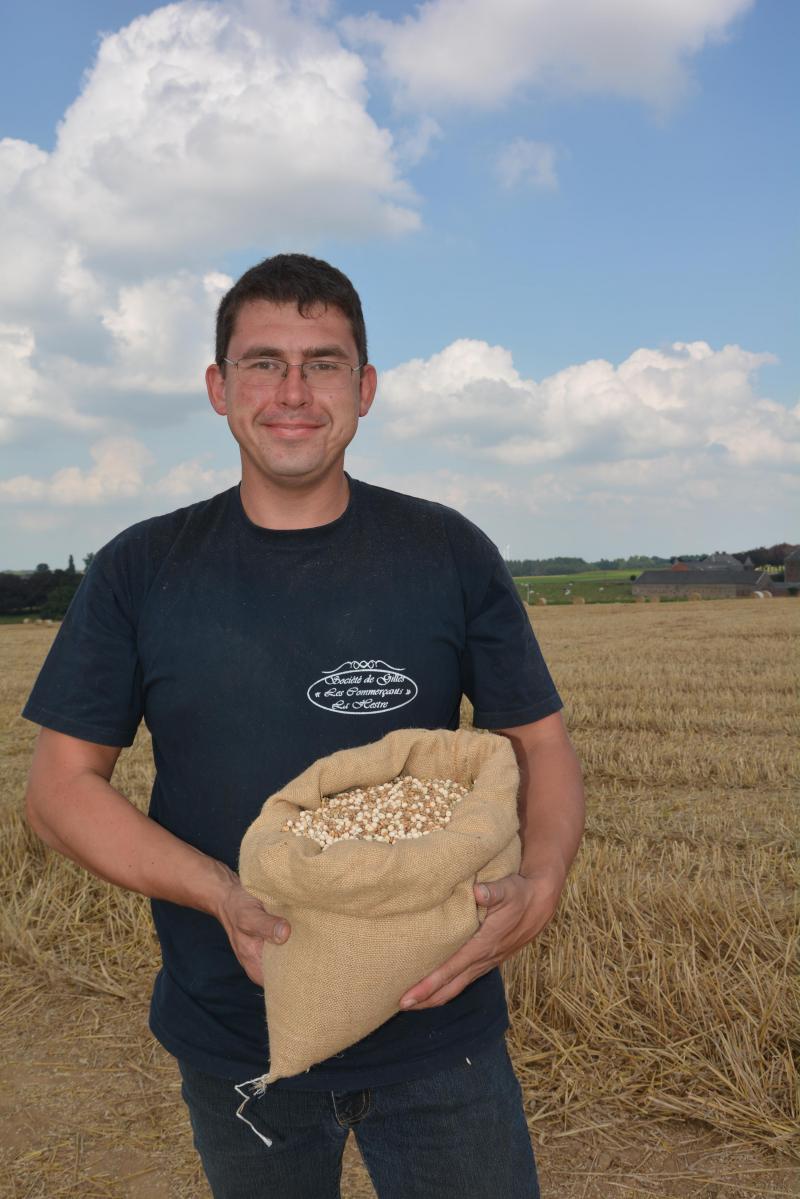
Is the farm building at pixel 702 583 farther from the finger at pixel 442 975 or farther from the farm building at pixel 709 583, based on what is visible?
the finger at pixel 442 975

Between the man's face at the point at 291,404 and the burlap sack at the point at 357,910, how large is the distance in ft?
2.38

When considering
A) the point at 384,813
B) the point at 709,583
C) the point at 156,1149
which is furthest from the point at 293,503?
the point at 709,583

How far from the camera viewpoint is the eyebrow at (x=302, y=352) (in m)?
2.12

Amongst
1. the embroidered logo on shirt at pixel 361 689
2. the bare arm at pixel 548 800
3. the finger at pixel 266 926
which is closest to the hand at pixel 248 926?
the finger at pixel 266 926

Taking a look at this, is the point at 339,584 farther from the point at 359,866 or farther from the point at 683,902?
the point at 683,902

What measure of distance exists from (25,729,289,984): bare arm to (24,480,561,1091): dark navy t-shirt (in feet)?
0.27

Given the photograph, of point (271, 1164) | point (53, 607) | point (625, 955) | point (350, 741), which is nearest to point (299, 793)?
point (350, 741)

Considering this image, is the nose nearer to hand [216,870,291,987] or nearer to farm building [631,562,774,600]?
hand [216,870,291,987]

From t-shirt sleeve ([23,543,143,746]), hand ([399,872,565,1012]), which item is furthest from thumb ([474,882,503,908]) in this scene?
t-shirt sleeve ([23,543,143,746])

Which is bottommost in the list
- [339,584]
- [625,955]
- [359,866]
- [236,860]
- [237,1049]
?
Result: [625,955]

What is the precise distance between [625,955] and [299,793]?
264cm

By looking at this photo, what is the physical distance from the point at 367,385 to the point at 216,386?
37 cm

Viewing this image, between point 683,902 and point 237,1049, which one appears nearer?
point 237,1049

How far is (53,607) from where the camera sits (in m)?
50.6
